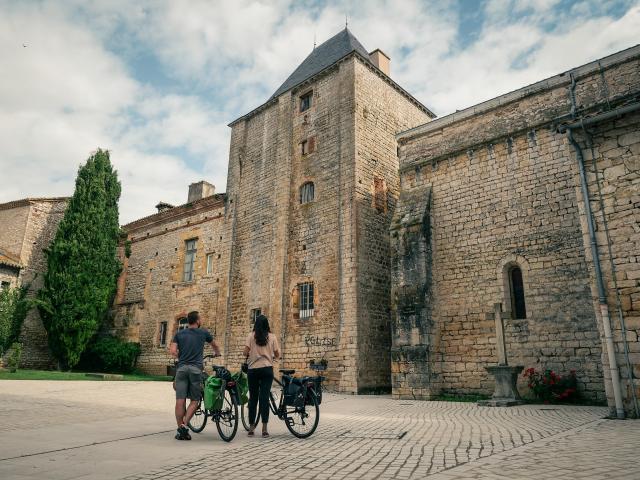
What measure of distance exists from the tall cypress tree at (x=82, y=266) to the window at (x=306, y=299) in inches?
426

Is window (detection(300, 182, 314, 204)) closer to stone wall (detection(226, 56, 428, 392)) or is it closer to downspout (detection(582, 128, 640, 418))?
stone wall (detection(226, 56, 428, 392))

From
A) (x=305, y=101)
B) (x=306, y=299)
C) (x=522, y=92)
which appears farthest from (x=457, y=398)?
(x=305, y=101)

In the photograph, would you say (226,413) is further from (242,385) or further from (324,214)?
(324,214)

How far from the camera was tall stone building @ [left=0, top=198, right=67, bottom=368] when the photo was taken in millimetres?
20953

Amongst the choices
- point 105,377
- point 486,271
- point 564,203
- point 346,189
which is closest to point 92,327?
point 105,377

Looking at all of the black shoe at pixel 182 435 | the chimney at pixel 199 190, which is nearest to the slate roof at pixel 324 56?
the chimney at pixel 199 190

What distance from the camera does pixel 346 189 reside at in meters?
14.2

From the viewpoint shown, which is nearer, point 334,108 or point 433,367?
point 433,367

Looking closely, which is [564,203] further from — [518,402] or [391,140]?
[391,140]

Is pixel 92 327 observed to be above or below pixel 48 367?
above

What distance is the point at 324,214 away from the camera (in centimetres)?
1475

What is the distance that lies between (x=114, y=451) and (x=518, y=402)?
775 cm

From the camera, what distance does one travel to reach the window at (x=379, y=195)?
1475 centimetres

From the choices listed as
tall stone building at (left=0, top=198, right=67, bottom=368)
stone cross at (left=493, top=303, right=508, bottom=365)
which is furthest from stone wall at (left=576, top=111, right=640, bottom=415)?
tall stone building at (left=0, top=198, right=67, bottom=368)
